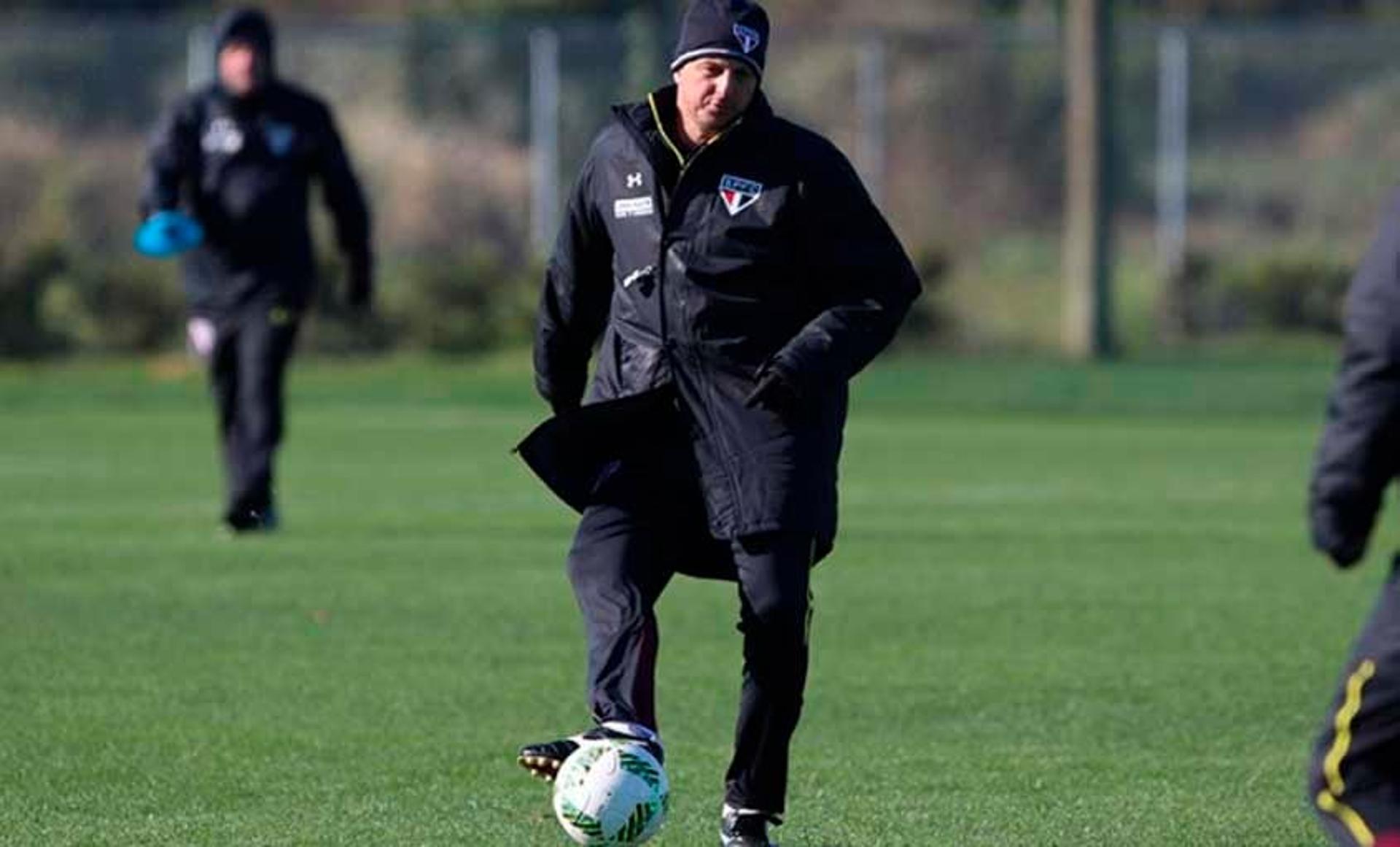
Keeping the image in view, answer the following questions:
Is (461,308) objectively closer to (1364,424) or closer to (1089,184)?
(1089,184)

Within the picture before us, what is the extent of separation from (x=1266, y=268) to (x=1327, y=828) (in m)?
25.9

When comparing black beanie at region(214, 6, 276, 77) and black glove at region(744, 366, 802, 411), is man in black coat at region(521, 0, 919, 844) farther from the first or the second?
black beanie at region(214, 6, 276, 77)

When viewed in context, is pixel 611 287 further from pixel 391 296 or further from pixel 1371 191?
pixel 1371 191

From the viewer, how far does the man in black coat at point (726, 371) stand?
299 inches

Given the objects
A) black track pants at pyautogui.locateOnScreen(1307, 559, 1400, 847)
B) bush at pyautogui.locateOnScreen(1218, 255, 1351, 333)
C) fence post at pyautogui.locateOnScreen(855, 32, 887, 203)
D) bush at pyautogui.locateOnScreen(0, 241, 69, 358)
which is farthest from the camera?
fence post at pyautogui.locateOnScreen(855, 32, 887, 203)

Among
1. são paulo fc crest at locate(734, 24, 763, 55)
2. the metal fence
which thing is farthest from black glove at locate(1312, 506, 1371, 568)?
the metal fence

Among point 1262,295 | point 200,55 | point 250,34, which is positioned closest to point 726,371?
point 250,34

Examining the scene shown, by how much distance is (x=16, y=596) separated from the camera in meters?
13.1

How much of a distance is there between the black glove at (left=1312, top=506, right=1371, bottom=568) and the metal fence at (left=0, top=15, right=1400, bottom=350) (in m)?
25.0

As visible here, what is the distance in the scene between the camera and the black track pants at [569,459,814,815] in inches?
300

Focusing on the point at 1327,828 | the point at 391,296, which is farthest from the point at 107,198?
the point at 1327,828

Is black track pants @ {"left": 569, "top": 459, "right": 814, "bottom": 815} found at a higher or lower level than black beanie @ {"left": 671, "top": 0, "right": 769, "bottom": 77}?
lower

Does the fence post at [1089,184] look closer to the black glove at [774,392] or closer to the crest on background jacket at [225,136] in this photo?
the crest on background jacket at [225,136]

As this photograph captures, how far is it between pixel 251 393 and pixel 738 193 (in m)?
8.07
